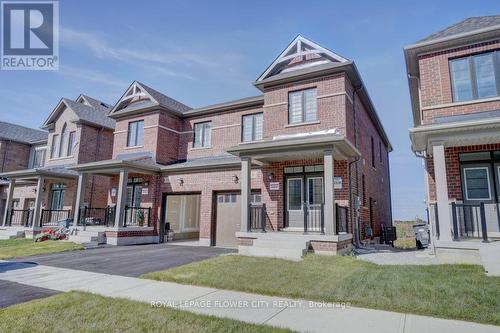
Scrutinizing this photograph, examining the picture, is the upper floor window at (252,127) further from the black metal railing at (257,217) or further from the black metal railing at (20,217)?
the black metal railing at (20,217)

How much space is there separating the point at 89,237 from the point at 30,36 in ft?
29.9

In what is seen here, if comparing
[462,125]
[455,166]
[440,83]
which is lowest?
[455,166]

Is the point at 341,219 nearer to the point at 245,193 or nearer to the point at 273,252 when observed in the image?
the point at 273,252

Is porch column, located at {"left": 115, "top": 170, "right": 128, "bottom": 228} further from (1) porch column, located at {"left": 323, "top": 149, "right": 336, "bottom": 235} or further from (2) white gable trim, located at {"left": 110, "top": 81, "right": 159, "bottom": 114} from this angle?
(1) porch column, located at {"left": 323, "top": 149, "right": 336, "bottom": 235}

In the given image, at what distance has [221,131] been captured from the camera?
52.7ft

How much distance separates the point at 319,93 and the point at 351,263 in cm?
689

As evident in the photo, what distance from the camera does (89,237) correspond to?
47.0 ft

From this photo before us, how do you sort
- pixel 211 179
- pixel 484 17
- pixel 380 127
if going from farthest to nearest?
pixel 380 127 → pixel 211 179 → pixel 484 17

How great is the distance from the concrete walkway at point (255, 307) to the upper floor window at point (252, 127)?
9.46 meters

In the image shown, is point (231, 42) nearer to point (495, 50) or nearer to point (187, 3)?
point (187, 3)

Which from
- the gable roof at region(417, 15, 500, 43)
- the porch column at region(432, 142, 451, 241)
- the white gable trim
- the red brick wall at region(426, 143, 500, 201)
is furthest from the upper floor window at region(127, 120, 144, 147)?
the red brick wall at region(426, 143, 500, 201)

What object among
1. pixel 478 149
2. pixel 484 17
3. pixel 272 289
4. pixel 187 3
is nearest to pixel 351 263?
pixel 272 289

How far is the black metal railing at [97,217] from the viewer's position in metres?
15.8

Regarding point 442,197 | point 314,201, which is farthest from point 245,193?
point 442,197
